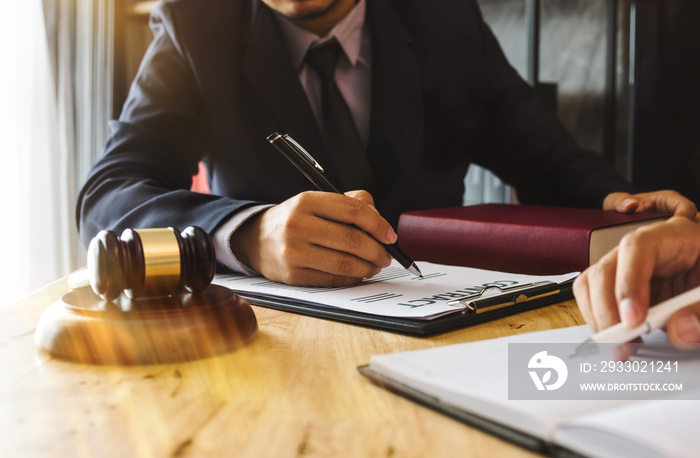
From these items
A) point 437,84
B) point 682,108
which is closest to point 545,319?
point 437,84

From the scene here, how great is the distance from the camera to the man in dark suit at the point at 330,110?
3.84 ft

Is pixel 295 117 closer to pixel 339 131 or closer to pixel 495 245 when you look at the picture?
pixel 339 131

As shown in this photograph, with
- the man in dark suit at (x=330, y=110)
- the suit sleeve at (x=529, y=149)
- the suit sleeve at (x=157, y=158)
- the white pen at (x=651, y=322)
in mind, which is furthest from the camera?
the suit sleeve at (x=529, y=149)

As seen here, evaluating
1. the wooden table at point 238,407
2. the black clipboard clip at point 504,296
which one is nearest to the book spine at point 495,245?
the black clipboard clip at point 504,296

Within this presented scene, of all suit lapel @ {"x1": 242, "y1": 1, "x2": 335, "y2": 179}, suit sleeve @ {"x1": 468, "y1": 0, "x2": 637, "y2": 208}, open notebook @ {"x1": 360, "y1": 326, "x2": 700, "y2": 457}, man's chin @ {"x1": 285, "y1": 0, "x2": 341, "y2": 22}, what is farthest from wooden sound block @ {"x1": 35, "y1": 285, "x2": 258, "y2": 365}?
suit sleeve @ {"x1": 468, "y1": 0, "x2": 637, "y2": 208}

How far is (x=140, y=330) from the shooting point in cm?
45

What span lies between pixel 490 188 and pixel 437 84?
789 millimetres

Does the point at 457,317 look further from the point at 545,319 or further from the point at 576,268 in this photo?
the point at 576,268

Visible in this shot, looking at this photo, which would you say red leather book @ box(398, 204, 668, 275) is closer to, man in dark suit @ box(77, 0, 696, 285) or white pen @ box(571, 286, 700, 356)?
man in dark suit @ box(77, 0, 696, 285)

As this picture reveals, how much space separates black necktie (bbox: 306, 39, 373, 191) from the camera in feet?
4.04

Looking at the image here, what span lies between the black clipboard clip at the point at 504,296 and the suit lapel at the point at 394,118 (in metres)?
0.61

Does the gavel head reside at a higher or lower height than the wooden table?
higher

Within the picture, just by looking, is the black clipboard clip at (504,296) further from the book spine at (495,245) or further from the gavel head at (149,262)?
the gavel head at (149,262)

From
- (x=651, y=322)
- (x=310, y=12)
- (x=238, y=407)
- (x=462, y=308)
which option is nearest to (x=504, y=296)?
(x=462, y=308)
